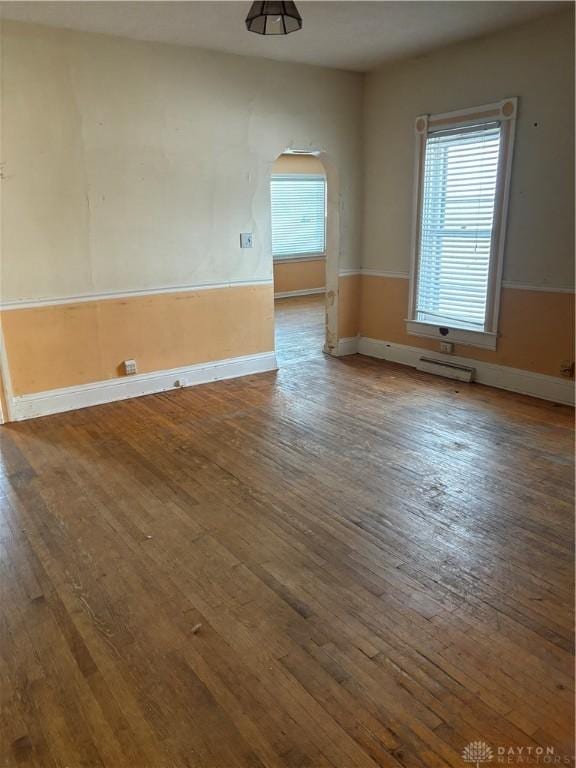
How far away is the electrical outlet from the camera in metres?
4.45

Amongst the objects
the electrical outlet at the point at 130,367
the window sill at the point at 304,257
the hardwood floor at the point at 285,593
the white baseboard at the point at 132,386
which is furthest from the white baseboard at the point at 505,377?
the window sill at the point at 304,257

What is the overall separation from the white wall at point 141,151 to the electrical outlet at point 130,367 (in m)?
0.63

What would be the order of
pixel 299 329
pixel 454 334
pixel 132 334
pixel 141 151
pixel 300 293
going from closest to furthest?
pixel 141 151 → pixel 132 334 → pixel 454 334 → pixel 299 329 → pixel 300 293

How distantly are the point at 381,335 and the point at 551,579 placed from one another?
3.68 m

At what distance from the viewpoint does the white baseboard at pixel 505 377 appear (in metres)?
4.17

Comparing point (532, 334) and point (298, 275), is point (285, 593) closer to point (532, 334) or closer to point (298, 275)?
point (532, 334)

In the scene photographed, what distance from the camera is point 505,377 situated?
454 cm

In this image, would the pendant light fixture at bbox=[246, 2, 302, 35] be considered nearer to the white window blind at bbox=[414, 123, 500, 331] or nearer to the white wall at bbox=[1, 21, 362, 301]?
the white wall at bbox=[1, 21, 362, 301]

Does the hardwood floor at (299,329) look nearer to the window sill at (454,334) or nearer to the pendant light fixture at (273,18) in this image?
the window sill at (454,334)

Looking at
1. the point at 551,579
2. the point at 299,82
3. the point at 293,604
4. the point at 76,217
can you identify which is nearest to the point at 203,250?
the point at 76,217

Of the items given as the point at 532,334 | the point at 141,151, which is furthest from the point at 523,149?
the point at 141,151

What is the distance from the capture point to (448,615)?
6.60ft

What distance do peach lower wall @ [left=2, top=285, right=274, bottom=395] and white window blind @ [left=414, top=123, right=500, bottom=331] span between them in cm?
156

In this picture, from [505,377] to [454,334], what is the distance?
60cm
